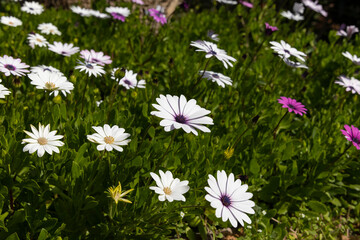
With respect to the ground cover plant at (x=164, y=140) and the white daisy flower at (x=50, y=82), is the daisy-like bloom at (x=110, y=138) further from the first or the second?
the white daisy flower at (x=50, y=82)

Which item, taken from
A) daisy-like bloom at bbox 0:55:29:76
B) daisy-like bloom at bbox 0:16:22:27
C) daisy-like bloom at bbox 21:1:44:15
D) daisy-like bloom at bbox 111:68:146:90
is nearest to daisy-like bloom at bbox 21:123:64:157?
daisy-like bloom at bbox 0:55:29:76

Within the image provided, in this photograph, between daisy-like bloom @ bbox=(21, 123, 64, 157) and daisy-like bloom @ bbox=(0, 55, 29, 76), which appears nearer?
daisy-like bloom @ bbox=(21, 123, 64, 157)

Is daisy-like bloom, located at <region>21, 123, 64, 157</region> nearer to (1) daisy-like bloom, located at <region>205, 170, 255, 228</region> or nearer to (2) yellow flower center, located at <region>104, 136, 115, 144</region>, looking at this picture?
(2) yellow flower center, located at <region>104, 136, 115, 144</region>

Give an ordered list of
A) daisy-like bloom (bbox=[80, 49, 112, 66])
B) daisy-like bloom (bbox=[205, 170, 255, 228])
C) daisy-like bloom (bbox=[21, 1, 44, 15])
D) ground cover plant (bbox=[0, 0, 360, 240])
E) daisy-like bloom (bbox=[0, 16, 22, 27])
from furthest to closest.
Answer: daisy-like bloom (bbox=[21, 1, 44, 15]), daisy-like bloom (bbox=[0, 16, 22, 27]), daisy-like bloom (bbox=[80, 49, 112, 66]), ground cover plant (bbox=[0, 0, 360, 240]), daisy-like bloom (bbox=[205, 170, 255, 228])

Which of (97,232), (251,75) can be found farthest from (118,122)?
(251,75)

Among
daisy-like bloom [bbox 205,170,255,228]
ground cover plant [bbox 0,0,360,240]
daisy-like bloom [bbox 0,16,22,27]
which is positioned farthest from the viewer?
daisy-like bloom [bbox 0,16,22,27]

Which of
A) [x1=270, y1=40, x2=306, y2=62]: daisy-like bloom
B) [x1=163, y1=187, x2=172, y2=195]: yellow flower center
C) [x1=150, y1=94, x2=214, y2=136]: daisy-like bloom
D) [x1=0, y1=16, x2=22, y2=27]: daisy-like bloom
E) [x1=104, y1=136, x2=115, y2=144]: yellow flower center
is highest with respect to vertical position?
[x1=150, y1=94, x2=214, y2=136]: daisy-like bloom

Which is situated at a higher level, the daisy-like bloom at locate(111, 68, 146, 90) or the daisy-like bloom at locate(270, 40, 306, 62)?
the daisy-like bloom at locate(270, 40, 306, 62)
